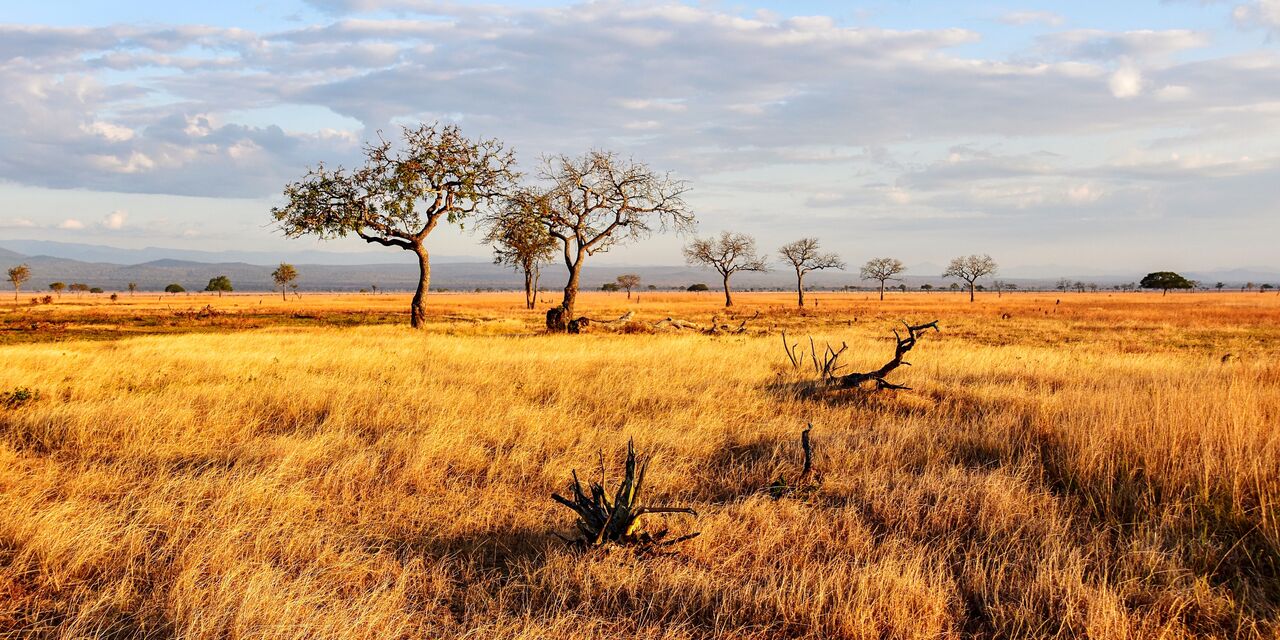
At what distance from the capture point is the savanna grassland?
4.05 meters

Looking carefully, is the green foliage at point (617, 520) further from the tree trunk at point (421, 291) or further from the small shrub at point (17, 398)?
the tree trunk at point (421, 291)

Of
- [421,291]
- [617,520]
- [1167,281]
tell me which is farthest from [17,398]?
[1167,281]

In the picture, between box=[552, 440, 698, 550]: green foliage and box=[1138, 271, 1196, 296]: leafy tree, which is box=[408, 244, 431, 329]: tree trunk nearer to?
box=[552, 440, 698, 550]: green foliage

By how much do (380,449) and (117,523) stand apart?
2.53 meters

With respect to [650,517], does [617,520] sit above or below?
above

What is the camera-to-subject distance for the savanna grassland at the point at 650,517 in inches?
159

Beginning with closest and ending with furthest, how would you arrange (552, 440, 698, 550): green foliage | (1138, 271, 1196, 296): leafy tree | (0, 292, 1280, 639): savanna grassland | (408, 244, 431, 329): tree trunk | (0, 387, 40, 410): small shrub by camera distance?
(0, 292, 1280, 639): savanna grassland, (552, 440, 698, 550): green foliage, (0, 387, 40, 410): small shrub, (408, 244, 431, 329): tree trunk, (1138, 271, 1196, 296): leafy tree

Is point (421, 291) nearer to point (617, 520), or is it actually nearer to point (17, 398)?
point (17, 398)

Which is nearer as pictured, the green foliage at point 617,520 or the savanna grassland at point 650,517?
the savanna grassland at point 650,517

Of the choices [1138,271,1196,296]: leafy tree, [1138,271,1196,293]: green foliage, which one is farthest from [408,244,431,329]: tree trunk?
[1138,271,1196,293]: green foliage

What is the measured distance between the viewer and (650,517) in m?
5.54

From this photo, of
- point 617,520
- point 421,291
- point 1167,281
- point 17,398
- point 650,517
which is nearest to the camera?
point 617,520

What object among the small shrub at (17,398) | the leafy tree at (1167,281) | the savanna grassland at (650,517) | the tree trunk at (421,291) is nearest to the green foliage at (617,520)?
the savanna grassland at (650,517)

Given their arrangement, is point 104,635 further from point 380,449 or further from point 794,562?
point 794,562
